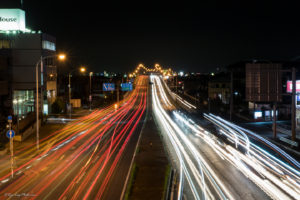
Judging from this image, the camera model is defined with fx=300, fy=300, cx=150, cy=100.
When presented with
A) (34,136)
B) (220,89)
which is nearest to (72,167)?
(34,136)

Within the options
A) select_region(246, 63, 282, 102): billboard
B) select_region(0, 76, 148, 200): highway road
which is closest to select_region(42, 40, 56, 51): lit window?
select_region(0, 76, 148, 200): highway road

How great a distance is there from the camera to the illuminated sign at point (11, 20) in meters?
46.1

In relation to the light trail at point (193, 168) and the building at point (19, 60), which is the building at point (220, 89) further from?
the light trail at point (193, 168)

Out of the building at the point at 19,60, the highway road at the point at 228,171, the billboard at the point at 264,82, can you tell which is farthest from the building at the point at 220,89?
the highway road at the point at 228,171

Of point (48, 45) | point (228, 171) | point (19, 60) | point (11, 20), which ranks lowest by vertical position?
point (228, 171)

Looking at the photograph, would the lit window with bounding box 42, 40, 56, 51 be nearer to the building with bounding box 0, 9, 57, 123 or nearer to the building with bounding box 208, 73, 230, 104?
the building with bounding box 0, 9, 57, 123

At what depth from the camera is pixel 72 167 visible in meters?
17.9

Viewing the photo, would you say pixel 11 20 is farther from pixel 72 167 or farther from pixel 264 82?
pixel 264 82

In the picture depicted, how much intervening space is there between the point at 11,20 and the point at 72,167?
37120 mm

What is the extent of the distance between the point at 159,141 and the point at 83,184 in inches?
471

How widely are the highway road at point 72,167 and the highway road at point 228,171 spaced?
11.0ft

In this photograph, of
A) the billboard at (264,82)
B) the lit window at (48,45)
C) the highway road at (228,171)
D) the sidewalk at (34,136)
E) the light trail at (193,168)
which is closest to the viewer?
the highway road at (228,171)

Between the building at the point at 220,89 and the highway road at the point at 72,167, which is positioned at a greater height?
the building at the point at 220,89

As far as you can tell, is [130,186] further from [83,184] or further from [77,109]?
[77,109]
